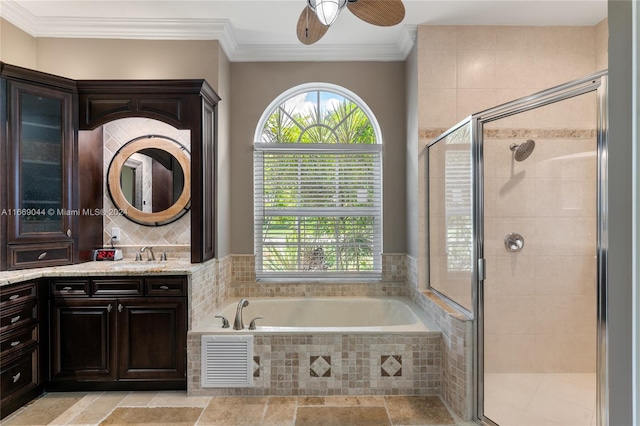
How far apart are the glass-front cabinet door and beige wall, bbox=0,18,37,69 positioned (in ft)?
1.56

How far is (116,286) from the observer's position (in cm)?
258

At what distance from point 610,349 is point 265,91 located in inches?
136

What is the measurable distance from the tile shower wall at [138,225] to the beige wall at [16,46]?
2.45 ft

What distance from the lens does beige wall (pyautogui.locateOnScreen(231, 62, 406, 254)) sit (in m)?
3.51

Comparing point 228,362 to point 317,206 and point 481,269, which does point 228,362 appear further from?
point 481,269

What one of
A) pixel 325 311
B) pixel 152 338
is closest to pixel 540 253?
pixel 325 311

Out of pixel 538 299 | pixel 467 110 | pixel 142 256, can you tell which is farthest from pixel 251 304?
pixel 467 110

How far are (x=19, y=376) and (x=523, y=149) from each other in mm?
3801

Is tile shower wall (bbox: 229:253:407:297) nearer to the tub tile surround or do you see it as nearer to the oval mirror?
the oval mirror

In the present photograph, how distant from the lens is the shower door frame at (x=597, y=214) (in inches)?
61.4

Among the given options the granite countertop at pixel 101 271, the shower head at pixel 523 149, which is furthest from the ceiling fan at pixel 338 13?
the granite countertop at pixel 101 271

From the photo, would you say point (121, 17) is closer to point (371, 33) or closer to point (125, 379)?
point (371, 33)

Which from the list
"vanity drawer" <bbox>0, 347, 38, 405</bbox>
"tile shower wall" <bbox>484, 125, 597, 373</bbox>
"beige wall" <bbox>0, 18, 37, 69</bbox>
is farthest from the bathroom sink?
"tile shower wall" <bbox>484, 125, 597, 373</bbox>

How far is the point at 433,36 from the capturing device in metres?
3.01
